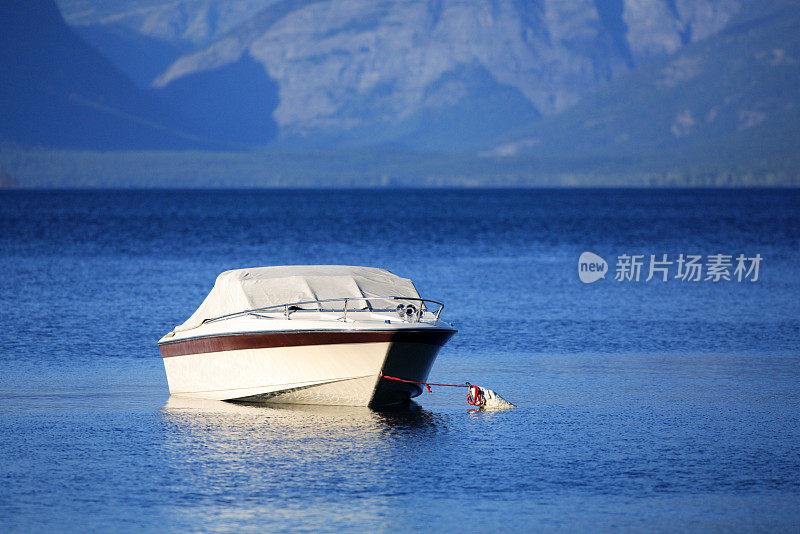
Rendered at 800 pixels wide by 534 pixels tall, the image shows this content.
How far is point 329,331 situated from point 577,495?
5899mm

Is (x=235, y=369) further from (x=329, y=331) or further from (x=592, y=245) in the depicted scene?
(x=592, y=245)

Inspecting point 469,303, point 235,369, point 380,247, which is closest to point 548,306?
point 469,303

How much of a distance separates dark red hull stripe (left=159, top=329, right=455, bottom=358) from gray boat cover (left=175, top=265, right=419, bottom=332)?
726mm

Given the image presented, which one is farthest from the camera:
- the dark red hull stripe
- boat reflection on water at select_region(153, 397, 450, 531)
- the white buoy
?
the white buoy

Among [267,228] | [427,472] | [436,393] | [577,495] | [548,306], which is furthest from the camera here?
[267,228]

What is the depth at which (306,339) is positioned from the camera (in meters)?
19.3

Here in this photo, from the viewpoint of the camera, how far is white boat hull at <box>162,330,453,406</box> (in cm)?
1922

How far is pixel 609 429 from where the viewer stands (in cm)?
1823

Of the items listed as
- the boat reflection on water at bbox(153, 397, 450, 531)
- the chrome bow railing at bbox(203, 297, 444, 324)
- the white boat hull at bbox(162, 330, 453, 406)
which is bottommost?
the boat reflection on water at bbox(153, 397, 450, 531)

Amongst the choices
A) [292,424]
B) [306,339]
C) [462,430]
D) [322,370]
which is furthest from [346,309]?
[462,430]

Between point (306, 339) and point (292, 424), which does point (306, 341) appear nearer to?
point (306, 339)

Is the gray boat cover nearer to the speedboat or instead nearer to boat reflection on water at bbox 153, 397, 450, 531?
the speedboat

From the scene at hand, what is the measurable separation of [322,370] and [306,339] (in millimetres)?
629

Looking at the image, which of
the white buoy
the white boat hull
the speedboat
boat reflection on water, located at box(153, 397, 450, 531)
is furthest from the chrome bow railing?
boat reflection on water, located at box(153, 397, 450, 531)
